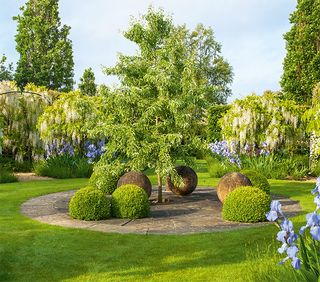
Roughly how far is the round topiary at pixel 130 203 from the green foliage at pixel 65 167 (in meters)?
9.57

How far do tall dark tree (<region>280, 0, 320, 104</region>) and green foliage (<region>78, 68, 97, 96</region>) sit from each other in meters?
20.4

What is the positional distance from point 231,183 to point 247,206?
5.46 feet

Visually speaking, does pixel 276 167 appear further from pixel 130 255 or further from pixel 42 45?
pixel 42 45

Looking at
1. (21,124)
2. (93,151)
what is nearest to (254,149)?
(93,151)

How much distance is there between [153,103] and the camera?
1198cm

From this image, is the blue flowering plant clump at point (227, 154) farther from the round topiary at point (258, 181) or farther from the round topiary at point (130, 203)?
the round topiary at point (130, 203)

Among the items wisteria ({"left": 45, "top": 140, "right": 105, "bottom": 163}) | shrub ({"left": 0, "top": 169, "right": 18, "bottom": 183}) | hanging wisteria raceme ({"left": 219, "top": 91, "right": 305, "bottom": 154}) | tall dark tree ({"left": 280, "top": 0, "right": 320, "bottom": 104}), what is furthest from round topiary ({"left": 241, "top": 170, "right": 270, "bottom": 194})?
tall dark tree ({"left": 280, "top": 0, "right": 320, "bottom": 104})

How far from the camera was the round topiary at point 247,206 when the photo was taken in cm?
1027

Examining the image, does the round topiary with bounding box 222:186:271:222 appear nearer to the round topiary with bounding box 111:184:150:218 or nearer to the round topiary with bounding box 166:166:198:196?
the round topiary with bounding box 111:184:150:218

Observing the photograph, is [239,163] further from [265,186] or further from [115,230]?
[115,230]

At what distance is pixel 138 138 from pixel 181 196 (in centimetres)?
307

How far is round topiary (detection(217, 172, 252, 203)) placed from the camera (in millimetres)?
11875

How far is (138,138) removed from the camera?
11930 millimetres

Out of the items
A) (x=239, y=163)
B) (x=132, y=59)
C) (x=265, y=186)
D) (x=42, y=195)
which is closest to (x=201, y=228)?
(x=265, y=186)
